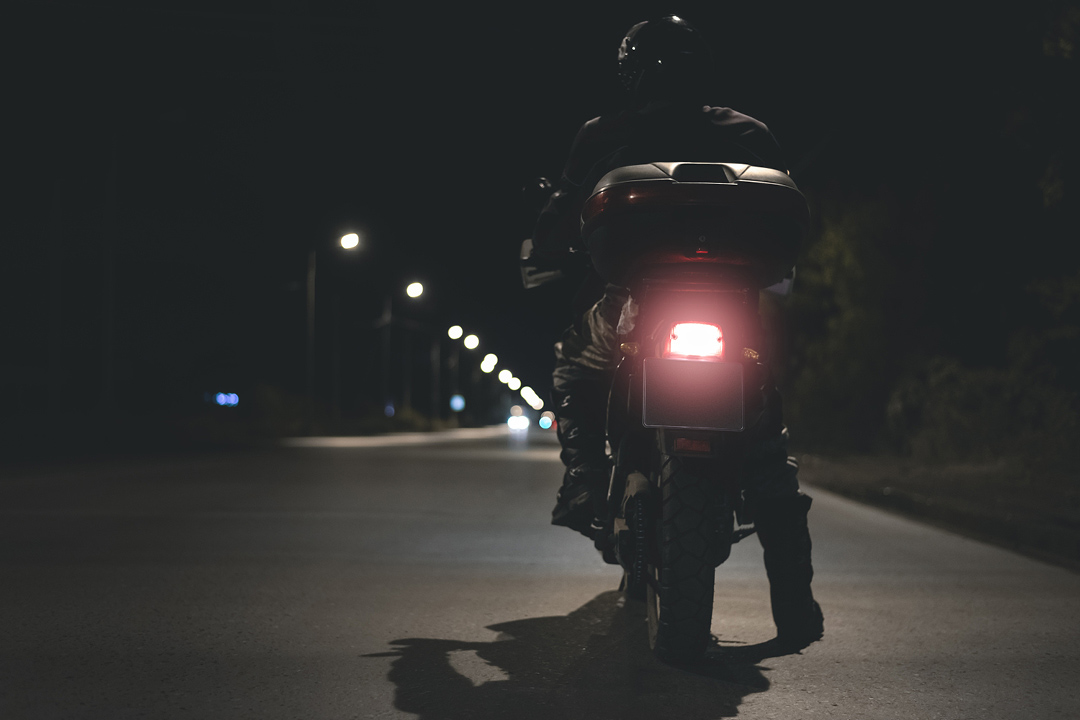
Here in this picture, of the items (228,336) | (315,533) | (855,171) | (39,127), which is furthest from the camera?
(228,336)

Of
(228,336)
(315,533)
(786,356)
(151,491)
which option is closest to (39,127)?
(151,491)

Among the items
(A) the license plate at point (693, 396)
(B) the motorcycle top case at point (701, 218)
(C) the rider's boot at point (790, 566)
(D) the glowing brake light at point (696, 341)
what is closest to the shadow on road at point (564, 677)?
(C) the rider's boot at point (790, 566)

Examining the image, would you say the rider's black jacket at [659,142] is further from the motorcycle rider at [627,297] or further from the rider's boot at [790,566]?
the rider's boot at [790,566]

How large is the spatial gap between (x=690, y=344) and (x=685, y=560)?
0.82 m

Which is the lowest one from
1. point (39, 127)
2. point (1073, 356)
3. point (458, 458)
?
point (458, 458)

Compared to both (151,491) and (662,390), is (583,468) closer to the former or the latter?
(662,390)

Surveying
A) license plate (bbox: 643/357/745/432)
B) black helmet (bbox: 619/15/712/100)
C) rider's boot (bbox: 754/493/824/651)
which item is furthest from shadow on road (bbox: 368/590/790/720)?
black helmet (bbox: 619/15/712/100)

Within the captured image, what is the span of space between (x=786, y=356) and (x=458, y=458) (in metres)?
8.14

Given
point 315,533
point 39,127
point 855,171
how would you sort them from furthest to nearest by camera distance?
point 39,127 < point 855,171 < point 315,533

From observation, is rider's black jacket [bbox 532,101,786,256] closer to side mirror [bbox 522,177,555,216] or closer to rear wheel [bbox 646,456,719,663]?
side mirror [bbox 522,177,555,216]

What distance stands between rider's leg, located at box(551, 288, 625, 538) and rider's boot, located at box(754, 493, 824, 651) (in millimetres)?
739

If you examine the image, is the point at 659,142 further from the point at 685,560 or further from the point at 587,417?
the point at 685,560

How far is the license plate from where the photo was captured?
430cm

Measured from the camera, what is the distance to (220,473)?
17.5 metres
